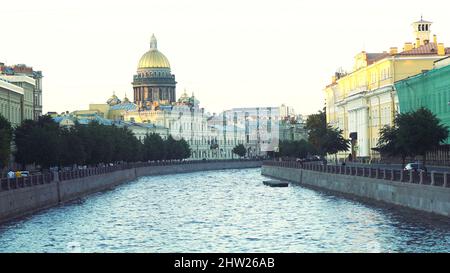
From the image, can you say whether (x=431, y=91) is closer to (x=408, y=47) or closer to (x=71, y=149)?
(x=71, y=149)

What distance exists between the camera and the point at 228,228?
43.2m

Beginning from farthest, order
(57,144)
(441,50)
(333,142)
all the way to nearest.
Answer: (333,142) → (441,50) → (57,144)

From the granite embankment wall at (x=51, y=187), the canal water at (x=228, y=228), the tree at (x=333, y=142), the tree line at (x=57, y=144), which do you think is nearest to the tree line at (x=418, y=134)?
the canal water at (x=228, y=228)

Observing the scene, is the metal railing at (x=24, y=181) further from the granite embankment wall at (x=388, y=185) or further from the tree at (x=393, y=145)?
the tree at (x=393, y=145)

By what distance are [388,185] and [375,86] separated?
62635mm

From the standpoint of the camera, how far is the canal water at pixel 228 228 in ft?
117

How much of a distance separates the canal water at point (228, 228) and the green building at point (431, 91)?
67.2 ft

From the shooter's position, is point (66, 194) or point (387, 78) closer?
point (66, 194)

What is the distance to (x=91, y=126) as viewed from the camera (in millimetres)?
104188

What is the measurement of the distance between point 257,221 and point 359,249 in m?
12.6

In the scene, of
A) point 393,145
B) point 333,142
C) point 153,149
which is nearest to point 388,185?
point 393,145
